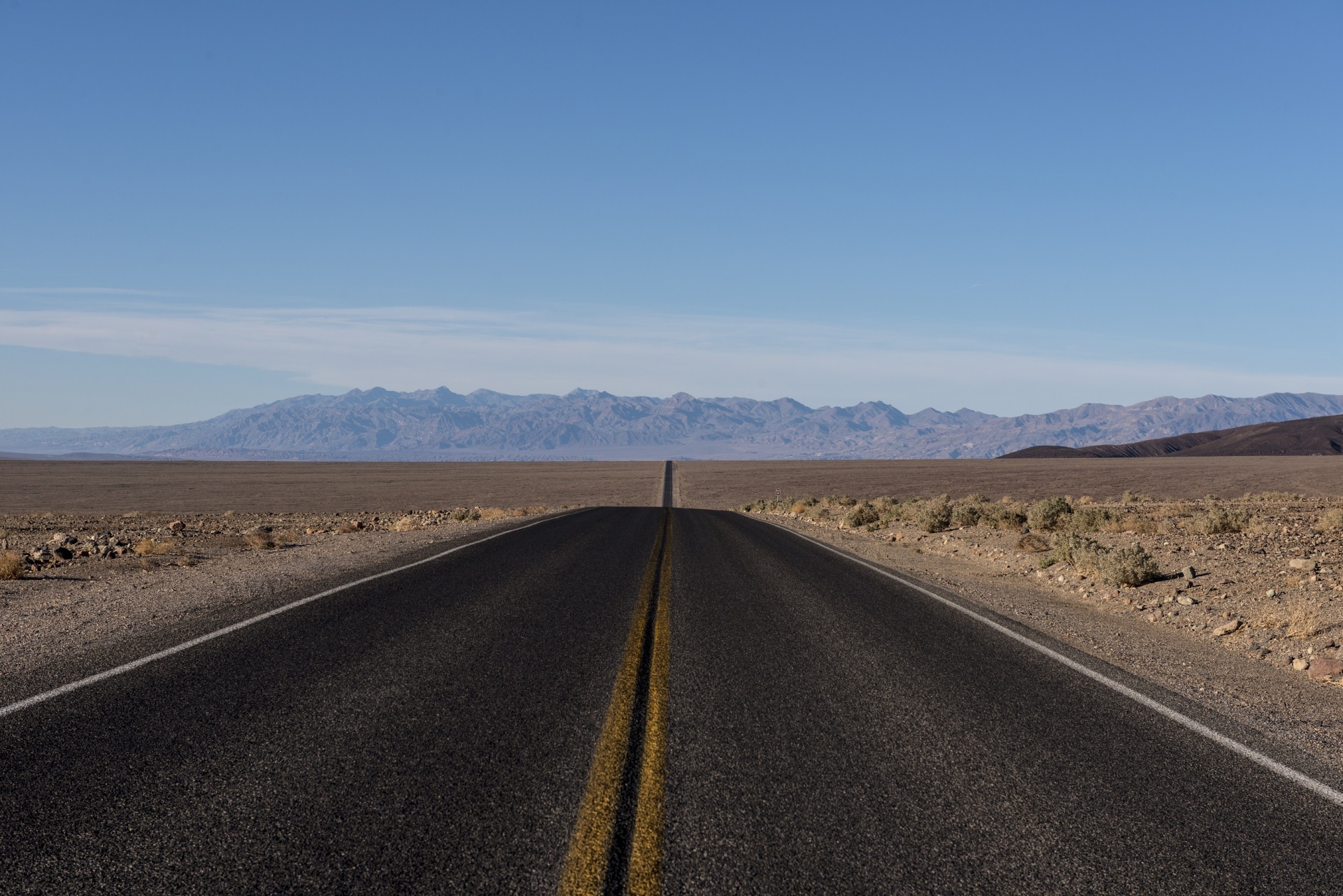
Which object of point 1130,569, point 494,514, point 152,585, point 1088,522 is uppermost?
point 1088,522

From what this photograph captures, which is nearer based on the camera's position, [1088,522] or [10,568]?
[10,568]

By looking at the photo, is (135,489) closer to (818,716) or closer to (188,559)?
(188,559)

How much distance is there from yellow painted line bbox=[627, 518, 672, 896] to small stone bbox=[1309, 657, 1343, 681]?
612 centimetres

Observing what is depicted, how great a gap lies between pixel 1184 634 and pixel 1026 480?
75.4 meters

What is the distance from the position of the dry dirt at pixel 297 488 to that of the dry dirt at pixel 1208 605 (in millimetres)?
44201

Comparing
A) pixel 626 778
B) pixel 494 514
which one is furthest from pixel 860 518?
pixel 626 778

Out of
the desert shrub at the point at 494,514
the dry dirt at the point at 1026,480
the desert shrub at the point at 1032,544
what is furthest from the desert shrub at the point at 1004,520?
the dry dirt at the point at 1026,480

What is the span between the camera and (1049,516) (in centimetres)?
2195

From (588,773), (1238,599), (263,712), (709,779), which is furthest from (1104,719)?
(1238,599)

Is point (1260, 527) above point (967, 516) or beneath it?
above

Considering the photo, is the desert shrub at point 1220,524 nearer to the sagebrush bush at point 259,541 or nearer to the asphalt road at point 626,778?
the asphalt road at point 626,778

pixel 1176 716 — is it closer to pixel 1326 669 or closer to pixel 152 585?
pixel 1326 669

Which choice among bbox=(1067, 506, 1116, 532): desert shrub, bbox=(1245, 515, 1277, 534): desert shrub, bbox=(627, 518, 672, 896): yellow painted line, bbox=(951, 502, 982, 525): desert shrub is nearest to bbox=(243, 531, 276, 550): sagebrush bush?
bbox=(627, 518, 672, 896): yellow painted line

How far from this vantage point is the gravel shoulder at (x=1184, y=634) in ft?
22.7
